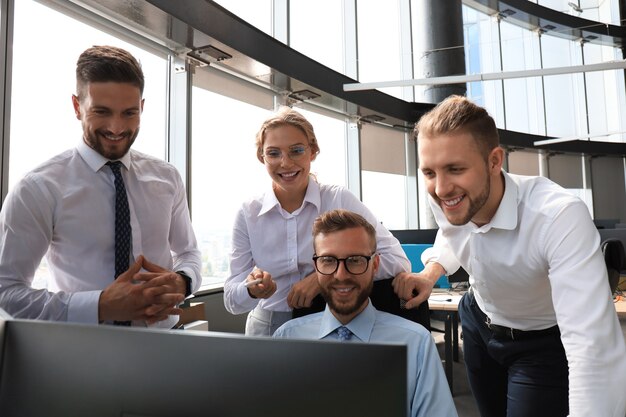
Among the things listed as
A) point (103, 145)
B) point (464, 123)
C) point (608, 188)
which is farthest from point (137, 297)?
point (608, 188)

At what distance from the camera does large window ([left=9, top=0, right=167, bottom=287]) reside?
9.11 ft

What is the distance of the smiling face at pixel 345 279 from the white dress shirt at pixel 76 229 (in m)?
0.47

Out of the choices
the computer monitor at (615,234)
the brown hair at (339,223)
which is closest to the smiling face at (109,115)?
the brown hair at (339,223)

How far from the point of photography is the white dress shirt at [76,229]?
1.17 meters

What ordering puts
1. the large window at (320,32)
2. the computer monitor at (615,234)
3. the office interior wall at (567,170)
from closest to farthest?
1. the computer monitor at (615,234)
2. the large window at (320,32)
3. the office interior wall at (567,170)

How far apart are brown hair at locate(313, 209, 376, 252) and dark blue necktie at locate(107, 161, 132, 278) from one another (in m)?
0.60

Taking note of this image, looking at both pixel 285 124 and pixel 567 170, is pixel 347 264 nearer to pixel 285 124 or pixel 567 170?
pixel 285 124

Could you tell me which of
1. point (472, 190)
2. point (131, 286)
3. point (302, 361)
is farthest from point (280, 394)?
point (472, 190)

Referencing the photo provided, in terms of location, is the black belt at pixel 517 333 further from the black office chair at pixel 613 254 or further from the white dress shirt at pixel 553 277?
the black office chair at pixel 613 254

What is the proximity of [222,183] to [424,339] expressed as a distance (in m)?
3.39

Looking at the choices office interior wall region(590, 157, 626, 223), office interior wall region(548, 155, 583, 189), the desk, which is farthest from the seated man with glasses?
office interior wall region(590, 157, 626, 223)

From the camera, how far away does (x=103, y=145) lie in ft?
4.32

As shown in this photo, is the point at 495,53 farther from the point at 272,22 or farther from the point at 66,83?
the point at 66,83

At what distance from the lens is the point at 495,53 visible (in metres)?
4.95
